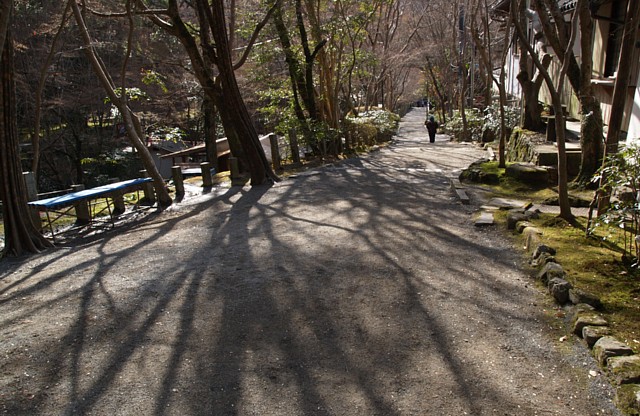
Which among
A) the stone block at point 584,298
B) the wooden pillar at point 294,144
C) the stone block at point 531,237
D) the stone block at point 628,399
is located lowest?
the stone block at point 628,399

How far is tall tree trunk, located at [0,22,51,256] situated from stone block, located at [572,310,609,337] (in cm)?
818

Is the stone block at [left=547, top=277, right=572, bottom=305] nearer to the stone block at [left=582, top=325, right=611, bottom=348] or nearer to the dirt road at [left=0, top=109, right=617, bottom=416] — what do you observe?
the dirt road at [left=0, top=109, right=617, bottom=416]

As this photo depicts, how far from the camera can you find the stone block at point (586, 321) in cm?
435

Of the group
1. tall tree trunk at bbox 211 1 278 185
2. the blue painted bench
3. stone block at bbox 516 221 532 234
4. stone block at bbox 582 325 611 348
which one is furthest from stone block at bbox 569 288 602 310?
tall tree trunk at bbox 211 1 278 185

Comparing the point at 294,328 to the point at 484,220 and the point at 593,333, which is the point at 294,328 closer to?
the point at 593,333

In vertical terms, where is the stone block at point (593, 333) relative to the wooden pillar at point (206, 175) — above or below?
below

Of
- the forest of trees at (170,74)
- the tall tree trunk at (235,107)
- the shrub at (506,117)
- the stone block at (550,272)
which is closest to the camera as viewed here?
the stone block at (550,272)

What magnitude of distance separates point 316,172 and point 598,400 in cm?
1167

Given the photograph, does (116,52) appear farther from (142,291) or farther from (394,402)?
(394,402)

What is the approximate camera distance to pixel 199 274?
655cm

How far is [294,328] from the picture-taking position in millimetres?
4910

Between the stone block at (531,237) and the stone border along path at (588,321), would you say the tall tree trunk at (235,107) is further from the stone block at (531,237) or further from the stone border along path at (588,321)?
the stone block at (531,237)

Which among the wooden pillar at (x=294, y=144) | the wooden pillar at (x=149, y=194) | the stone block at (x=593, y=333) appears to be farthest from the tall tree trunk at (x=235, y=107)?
the stone block at (x=593, y=333)

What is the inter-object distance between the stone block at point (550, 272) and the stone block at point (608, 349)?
1342 mm
